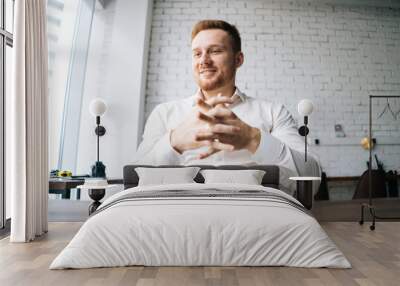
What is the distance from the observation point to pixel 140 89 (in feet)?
19.8

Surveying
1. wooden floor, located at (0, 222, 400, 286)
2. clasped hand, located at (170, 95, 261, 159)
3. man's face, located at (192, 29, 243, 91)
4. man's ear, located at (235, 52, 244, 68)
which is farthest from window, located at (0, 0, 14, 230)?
man's ear, located at (235, 52, 244, 68)

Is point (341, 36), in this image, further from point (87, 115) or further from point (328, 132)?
point (87, 115)

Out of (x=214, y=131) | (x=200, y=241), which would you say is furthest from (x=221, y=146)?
(x=200, y=241)

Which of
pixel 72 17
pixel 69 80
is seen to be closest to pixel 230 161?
pixel 69 80

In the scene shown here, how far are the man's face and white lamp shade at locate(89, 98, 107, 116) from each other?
1.19 m

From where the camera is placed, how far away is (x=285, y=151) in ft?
19.6

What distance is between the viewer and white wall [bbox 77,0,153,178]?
6074mm

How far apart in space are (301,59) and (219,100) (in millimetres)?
1195

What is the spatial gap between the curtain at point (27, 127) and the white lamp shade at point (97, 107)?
1.01 metres

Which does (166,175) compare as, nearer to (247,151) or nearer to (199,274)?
(247,151)

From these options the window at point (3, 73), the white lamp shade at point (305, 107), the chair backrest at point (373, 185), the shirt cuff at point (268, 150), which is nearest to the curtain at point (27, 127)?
the window at point (3, 73)

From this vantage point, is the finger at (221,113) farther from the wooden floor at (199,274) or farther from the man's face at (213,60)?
the wooden floor at (199,274)

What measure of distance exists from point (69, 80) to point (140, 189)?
2493mm

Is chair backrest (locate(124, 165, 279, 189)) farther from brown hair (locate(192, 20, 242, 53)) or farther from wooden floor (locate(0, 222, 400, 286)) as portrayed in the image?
wooden floor (locate(0, 222, 400, 286))
